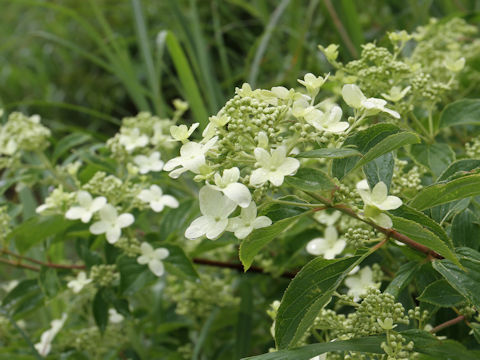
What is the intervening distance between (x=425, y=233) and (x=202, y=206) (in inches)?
10.7

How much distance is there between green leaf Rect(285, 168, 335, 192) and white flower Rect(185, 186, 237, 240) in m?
0.08

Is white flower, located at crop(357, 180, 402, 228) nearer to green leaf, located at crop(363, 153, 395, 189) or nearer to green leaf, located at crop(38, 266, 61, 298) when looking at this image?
green leaf, located at crop(363, 153, 395, 189)

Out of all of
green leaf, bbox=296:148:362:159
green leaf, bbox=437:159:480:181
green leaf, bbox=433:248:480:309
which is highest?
green leaf, bbox=296:148:362:159

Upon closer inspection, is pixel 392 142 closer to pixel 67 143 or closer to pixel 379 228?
pixel 379 228

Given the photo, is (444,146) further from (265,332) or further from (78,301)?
(78,301)

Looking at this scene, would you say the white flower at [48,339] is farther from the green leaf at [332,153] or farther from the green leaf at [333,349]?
the green leaf at [332,153]

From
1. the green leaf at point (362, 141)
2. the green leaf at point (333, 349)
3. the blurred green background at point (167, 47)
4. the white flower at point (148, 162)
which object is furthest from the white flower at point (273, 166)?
the blurred green background at point (167, 47)

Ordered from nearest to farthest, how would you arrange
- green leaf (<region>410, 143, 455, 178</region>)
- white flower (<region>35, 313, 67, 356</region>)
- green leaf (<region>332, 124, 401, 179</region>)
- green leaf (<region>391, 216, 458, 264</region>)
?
green leaf (<region>391, 216, 458, 264</region>)
green leaf (<region>332, 124, 401, 179</region>)
green leaf (<region>410, 143, 455, 178</region>)
white flower (<region>35, 313, 67, 356</region>)

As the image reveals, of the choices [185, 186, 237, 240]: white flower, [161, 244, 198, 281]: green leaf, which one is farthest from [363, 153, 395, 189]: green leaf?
[161, 244, 198, 281]: green leaf

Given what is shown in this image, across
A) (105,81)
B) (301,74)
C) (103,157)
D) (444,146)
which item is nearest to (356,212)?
(444,146)

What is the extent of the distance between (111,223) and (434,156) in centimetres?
62

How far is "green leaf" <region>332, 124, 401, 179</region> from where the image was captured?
750 millimetres

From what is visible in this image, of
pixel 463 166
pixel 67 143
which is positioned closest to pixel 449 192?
pixel 463 166

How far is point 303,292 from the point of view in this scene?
72 centimetres
